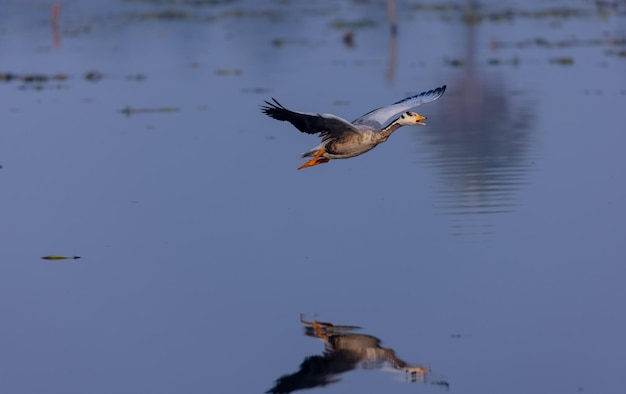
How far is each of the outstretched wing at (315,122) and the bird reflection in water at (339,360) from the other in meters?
2.44

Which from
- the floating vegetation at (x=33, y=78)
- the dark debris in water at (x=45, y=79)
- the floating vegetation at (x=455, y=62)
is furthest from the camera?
the floating vegetation at (x=455, y=62)

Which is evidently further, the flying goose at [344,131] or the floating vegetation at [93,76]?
the floating vegetation at [93,76]

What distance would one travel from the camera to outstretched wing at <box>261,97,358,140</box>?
13.1m

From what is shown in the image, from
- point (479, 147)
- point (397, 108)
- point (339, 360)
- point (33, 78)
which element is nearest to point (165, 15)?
point (33, 78)

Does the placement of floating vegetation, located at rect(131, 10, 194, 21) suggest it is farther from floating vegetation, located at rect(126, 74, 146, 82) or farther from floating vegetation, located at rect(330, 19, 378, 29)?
floating vegetation, located at rect(126, 74, 146, 82)

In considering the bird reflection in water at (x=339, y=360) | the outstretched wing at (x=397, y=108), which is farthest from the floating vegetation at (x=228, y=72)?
the bird reflection in water at (x=339, y=360)

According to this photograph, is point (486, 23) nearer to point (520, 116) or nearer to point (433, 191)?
point (520, 116)

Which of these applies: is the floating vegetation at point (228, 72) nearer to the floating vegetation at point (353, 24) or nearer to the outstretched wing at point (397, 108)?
the floating vegetation at point (353, 24)

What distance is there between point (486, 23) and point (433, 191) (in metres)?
33.2

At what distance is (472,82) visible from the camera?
31.0 metres

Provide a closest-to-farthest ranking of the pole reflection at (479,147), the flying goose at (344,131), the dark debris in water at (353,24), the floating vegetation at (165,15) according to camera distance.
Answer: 1. the flying goose at (344,131)
2. the pole reflection at (479,147)
3. the dark debris in water at (353,24)
4. the floating vegetation at (165,15)

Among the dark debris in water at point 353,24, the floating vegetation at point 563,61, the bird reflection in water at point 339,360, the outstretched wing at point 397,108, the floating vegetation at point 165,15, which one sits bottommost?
the bird reflection in water at point 339,360

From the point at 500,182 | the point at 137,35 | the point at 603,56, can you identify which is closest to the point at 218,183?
the point at 500,182

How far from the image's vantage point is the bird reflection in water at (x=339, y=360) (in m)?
10.3
